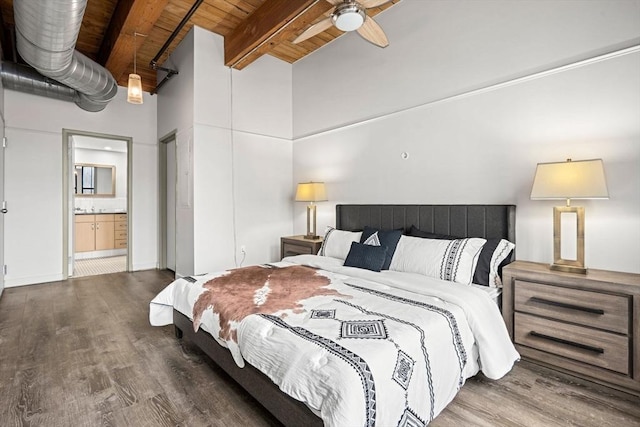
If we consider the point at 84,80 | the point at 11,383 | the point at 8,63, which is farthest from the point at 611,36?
the point at 8,63

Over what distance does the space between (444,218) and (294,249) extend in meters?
2.04

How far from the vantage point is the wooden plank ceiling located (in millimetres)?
3230

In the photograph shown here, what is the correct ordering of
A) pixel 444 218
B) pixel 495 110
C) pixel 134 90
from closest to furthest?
1. pixel 495 110
2. pixel 444 218
3. pixel 134 90

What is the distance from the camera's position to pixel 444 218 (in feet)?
10.1

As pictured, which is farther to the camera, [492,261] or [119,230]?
[119,230]

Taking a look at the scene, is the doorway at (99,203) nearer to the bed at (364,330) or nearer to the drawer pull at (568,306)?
Result: the bed at (364,330)

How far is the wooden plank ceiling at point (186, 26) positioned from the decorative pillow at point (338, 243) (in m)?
2.17

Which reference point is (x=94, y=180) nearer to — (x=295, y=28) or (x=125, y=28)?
(x=125, y=28)

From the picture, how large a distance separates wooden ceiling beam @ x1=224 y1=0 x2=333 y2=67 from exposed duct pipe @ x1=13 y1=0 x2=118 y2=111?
1.63m

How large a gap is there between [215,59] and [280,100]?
3.66 feet

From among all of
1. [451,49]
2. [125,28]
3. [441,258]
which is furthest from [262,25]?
[441,258]

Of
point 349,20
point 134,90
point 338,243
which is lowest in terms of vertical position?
point 338,243

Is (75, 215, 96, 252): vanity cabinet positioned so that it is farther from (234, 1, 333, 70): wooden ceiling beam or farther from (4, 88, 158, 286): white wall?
(234, 1, 333, 70): wooden ceiling beam

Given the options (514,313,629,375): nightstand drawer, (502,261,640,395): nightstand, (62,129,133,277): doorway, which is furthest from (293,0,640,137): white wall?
(62,129,133,277): doorway
